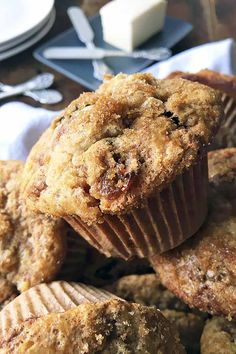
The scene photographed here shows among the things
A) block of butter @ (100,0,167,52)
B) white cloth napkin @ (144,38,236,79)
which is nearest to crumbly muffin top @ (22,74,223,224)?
white cloth napkin @ (144,38,236,79)

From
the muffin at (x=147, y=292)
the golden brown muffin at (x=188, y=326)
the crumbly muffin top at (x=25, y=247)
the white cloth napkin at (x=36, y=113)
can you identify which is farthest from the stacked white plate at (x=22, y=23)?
the golden brown muffin at (x=188, y=326)

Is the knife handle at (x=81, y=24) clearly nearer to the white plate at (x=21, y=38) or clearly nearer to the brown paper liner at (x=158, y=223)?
the white plate at (x=21, y=38)

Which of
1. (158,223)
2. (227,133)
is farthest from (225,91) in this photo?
(158,223)

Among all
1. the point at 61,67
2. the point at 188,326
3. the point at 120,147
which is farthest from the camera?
the point at 61,67

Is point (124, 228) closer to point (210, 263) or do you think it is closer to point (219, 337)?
point (210, 263)

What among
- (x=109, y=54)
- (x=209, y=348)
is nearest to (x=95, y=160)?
(x=209, y=348)

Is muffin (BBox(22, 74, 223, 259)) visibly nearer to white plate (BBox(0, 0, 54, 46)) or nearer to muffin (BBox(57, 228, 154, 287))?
muffin (BBox(57, 228, 154, 287))
